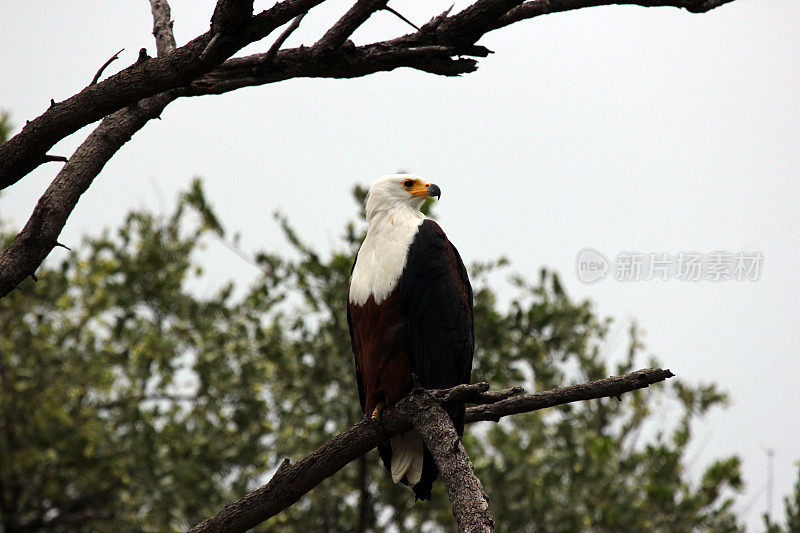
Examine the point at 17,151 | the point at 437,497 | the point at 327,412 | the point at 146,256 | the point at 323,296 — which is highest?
the point at 146,256

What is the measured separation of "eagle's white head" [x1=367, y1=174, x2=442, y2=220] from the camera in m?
4.45

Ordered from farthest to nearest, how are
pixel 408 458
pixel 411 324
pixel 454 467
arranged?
pixel 408 458 < pixel 411 324 < pixel 454 467

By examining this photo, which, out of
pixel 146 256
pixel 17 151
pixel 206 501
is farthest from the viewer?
pixel 146 256

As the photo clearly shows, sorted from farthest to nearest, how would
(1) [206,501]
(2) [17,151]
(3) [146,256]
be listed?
(3) [146,256] → (1) [206,501] → (2) [17,151]

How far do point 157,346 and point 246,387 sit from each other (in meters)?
0.97

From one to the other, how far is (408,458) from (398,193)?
142cm

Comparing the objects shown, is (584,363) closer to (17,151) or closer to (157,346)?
(157,346)

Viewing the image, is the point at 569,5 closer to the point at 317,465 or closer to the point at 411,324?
the point at 411,324

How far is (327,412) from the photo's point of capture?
7.14 m

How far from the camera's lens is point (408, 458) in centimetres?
393

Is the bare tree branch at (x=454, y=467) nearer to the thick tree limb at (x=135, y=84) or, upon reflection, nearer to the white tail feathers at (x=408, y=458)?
the white tail feathers at (x=408, y=458)

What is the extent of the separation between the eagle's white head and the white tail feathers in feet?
4.00

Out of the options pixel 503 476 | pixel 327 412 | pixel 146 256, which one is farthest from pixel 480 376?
pixel 146 256

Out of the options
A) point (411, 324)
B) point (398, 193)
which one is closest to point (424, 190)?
point (398, 193)
